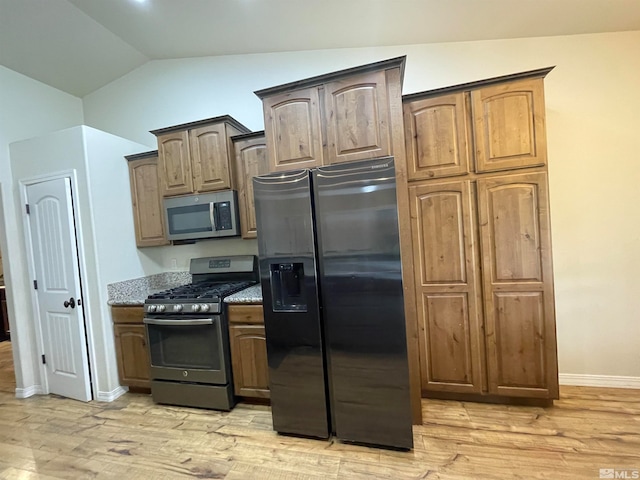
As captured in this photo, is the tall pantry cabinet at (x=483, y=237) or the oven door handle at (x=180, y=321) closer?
the tall pantry cabinet at (x=483, y=237)

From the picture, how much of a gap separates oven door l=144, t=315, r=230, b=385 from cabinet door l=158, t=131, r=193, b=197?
1.27m

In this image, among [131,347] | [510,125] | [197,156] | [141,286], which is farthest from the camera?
→ [141,286]

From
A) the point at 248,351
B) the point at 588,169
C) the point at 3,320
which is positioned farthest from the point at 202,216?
the point at 3,320

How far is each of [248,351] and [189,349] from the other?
53 cm

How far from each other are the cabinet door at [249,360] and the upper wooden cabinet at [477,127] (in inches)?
71.7

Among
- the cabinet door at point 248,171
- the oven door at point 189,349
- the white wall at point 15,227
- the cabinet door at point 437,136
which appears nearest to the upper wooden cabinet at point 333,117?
the cabinet door at point 437,136

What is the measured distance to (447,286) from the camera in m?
2.34

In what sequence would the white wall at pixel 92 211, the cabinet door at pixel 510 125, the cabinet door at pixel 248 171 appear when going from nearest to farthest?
the cabinet door at pixel 510 125, the white wall at pixel 92 211, the cabinet door at pixel 248 171

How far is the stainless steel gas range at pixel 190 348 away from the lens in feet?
8.00

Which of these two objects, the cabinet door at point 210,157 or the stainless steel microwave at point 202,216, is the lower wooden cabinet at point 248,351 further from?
the cabinet door at point 210,157

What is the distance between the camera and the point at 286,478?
1739mm

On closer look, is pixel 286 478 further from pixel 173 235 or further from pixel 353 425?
pixel 173 235

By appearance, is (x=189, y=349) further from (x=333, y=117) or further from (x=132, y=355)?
(x=333, y=117)

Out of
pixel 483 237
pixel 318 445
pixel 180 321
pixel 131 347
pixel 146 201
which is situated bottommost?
pixel 318 445
